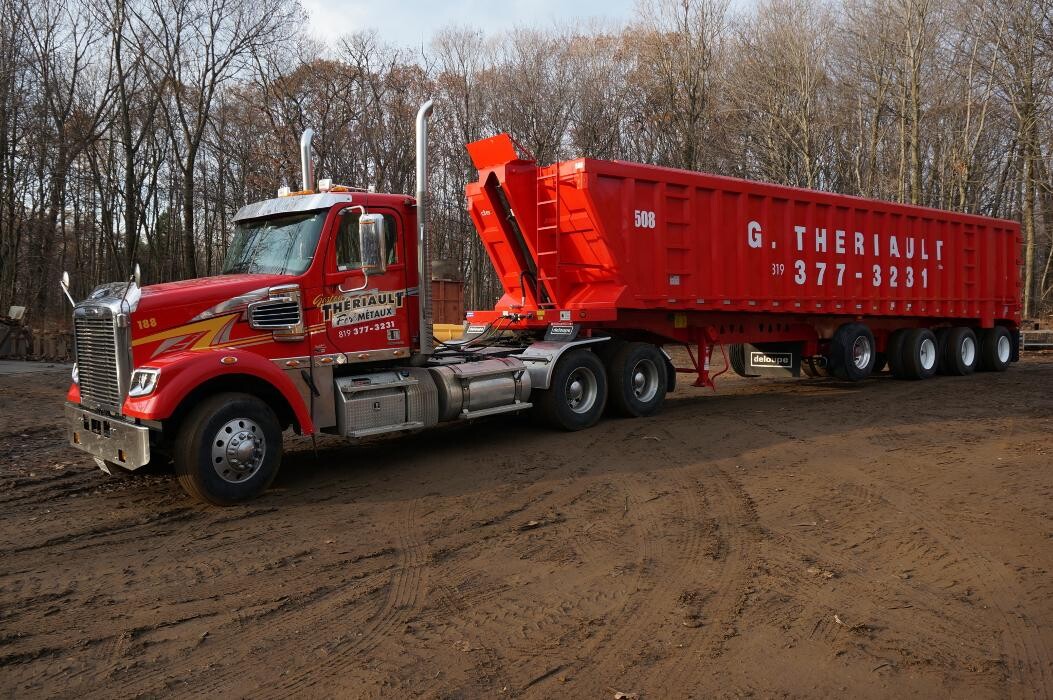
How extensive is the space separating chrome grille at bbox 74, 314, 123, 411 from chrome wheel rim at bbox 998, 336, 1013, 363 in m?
17.3

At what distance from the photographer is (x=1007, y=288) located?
1717cm

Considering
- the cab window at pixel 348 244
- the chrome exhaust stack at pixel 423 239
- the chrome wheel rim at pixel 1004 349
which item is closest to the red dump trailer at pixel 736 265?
the chrome wheel rim at pixel 1004 349

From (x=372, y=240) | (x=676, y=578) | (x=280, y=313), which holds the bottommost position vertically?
(x=676, y=578)

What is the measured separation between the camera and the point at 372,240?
23.7 feet

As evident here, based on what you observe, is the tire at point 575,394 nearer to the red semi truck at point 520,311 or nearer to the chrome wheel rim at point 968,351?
the red semi truck at point 520,311

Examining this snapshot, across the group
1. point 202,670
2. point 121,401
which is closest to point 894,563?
point 202,670

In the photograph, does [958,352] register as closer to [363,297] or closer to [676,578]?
[363,297]

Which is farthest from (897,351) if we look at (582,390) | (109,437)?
(109,437)

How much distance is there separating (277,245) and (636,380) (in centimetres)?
524

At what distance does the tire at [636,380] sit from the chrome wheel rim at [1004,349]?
33.8 feet

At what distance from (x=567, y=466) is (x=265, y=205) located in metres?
4.01

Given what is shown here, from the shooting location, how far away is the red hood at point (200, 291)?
6.48 meters

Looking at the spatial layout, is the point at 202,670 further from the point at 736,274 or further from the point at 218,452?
the point at 736,274

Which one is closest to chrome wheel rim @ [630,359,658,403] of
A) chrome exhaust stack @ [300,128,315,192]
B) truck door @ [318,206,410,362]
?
truck door @ [318,206,410,362]
